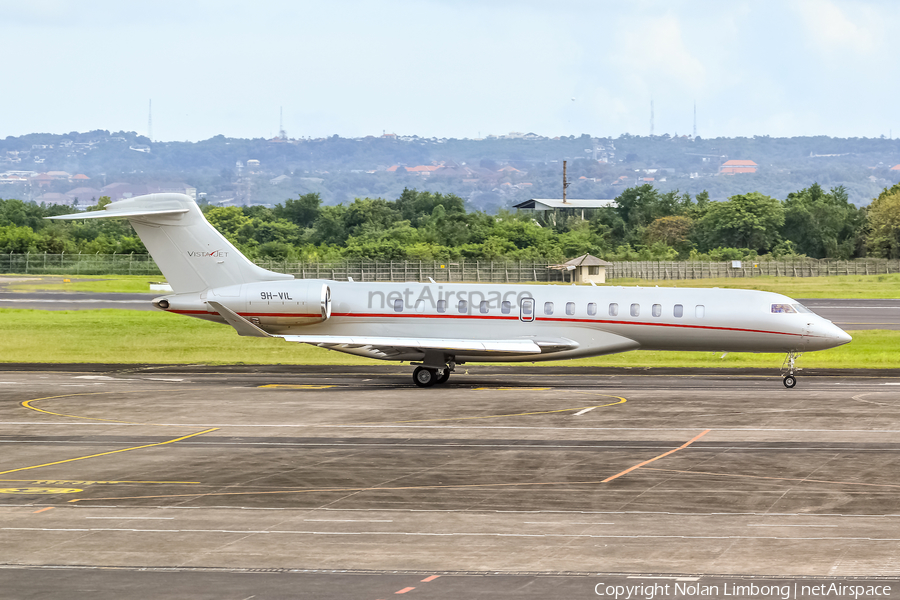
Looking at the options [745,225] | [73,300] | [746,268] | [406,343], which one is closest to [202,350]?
[406,343]

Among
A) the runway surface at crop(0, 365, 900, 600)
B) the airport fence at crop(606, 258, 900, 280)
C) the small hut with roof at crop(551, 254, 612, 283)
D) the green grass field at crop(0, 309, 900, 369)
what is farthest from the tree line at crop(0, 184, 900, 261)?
the runway surface at crop(0, 365, 900, 600)

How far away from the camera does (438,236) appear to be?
11975cm

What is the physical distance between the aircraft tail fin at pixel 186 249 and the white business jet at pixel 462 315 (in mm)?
42

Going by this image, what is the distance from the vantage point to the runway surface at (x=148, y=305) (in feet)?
203

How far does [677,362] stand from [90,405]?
24668 millimetres

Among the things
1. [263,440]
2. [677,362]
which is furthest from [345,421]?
[677,362]

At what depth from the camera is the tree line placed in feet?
370

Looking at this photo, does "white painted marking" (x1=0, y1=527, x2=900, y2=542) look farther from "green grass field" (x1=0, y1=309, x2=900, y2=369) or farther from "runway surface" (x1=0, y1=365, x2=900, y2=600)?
"green grass field" (x1=0, y1=309, x2=900, y2=369)

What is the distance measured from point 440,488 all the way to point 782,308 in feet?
60.8

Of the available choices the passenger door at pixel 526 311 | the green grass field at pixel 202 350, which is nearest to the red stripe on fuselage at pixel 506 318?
the passenger door at pixel 526 311

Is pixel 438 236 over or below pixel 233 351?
over

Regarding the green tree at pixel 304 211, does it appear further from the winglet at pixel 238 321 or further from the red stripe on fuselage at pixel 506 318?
the winglet at pixel 238 321

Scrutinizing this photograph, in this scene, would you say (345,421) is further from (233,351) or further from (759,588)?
(233,351)

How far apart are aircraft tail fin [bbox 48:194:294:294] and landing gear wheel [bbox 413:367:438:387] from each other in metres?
5.91
